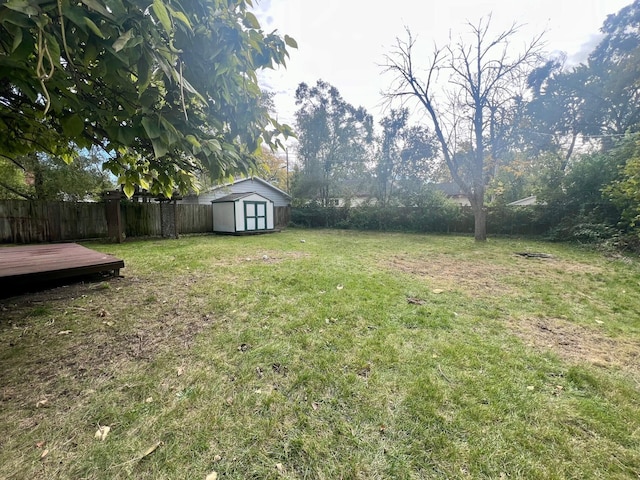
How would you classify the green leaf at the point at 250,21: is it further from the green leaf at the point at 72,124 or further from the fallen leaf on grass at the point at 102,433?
the fallen leaf on grass at the point at 102,433

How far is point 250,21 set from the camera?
146 centimetres

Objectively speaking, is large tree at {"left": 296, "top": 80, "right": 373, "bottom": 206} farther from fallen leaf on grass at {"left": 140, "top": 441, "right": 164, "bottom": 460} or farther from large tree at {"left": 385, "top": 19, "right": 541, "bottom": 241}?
fallen leaf on grass at {"left": 140, "top": 441, "right": 164, "bottom": 460}

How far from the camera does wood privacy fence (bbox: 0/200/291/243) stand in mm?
7418

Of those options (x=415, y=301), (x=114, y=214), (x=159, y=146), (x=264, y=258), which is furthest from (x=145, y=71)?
(x=114, y=214)

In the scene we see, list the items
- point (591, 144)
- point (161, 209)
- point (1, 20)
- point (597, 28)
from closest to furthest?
point (1, 20) < point (161, 209) < point (597, 28) < point (591, 144)

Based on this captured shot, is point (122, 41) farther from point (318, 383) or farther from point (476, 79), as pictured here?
point (476, 79)

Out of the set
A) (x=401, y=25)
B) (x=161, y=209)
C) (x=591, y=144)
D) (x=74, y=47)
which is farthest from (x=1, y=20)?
(x=591, y=144)

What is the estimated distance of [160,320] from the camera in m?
2.79

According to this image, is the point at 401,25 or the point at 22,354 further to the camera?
the point at 401,25

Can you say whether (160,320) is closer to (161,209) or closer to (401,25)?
(161,209)

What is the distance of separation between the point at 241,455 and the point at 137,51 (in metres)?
1.87

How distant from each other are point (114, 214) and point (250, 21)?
30.0ft

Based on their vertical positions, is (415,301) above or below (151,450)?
above

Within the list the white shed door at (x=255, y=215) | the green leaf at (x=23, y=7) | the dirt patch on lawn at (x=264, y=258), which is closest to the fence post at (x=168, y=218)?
the white shed door at (x=255, y=215)
